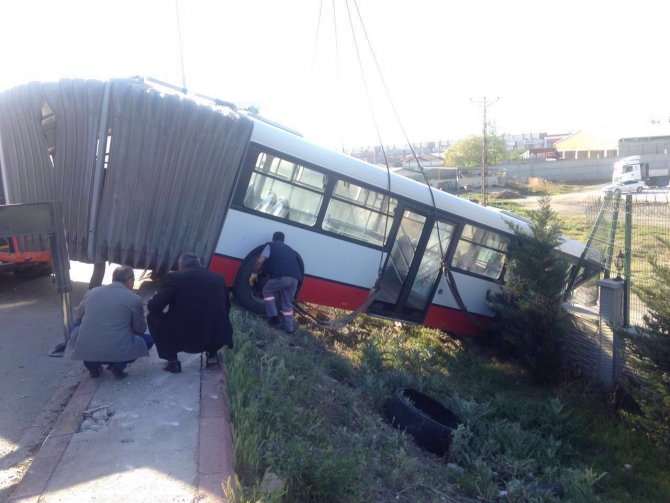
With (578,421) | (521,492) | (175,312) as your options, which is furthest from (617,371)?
(175,312)

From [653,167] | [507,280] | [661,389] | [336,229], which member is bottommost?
[661,389]

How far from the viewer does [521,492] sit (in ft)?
18.8

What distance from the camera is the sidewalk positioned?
424cm

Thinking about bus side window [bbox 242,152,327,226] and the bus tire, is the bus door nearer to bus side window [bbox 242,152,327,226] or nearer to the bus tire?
bus side window [bbox 242,152,327,226]

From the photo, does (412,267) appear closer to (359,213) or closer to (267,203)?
(359,213)

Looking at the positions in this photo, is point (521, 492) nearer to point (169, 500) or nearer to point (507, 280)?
point (169, 500)

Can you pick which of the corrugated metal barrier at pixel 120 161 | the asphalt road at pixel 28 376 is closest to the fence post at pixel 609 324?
the corrugated metal barrier at pixel 120 161

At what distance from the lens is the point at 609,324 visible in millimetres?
10406

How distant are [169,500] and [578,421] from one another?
6511 millimetres

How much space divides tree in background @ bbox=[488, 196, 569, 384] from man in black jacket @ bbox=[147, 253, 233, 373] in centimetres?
632

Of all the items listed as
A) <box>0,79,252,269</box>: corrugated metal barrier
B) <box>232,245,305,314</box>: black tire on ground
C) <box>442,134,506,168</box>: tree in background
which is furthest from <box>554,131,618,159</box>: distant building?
<box>0,79,252,269</box>: corrugated metal barrier

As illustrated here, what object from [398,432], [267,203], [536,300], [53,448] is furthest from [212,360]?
[536,300]

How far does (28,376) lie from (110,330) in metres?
1.70

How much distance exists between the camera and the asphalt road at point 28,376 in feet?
17.8
